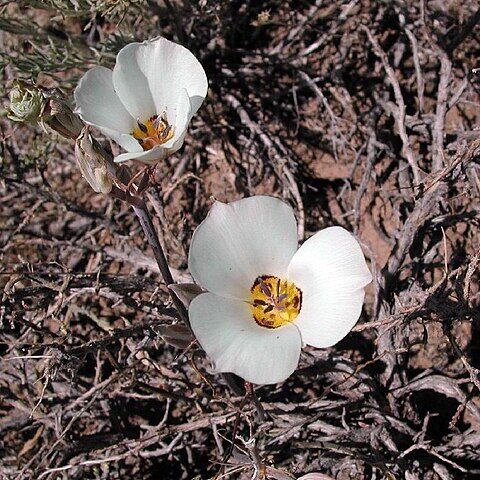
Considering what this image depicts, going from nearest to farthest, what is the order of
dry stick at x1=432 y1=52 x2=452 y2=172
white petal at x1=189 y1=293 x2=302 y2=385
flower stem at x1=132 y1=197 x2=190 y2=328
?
white petal at x1=189 y1=293 x2=302 y2=385 → flower stem at x1=132 y1=197 x2=190 y2=328 → dry stick at x1=432 y1=52 x2=452 y2=172

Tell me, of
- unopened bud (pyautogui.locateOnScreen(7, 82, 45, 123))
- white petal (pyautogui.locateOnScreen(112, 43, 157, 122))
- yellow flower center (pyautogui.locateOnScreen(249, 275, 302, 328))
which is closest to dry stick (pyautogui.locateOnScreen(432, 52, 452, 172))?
yellow flower center (pyautogui.locateOnScreen(249, 275, 302, 328))

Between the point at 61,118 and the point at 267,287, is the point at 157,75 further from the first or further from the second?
the point at 267,287

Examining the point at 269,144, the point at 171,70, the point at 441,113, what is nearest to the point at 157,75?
the point at 171,70

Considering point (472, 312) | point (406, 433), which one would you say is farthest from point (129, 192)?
point (406, 433)

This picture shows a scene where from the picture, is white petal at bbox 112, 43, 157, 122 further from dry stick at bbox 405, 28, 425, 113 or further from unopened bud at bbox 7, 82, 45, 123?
dry stick at bbox 405, 28, 425, 113

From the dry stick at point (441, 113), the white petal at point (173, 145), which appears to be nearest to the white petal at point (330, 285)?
the white petal at point (173, 145)

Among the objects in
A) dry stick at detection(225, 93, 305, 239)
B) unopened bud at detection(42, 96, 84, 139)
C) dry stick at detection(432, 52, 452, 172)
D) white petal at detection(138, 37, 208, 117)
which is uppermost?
white petal at detection(138, 37, 208, 117)
